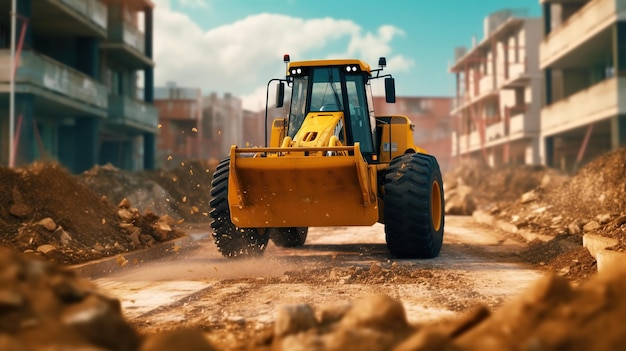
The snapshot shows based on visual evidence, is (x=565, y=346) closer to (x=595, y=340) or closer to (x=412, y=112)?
(x=595, y=340)

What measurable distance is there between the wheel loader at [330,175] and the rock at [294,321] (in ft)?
17.6

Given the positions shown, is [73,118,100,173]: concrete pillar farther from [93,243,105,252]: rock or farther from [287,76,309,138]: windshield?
[287,76,309,138]: windshield

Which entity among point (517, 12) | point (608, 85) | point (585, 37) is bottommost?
point (608, 85)

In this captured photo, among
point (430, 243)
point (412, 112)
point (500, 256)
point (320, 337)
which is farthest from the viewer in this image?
point (412, 112)

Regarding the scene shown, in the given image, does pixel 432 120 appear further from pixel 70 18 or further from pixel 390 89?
pixel 390 89

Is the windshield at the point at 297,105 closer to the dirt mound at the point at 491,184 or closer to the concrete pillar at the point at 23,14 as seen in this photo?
the dirt mound at the point at 491,184

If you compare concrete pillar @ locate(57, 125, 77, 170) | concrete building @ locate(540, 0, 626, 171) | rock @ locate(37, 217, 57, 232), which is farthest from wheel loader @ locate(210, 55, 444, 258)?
concrete pillar @ locate(57, 125, 77, 170)

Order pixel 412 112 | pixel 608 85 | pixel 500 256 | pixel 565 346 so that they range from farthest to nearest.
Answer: pixel 412 112
pixel 608 85
pixel 500 256
pixel 565 346

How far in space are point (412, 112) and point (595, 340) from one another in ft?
230

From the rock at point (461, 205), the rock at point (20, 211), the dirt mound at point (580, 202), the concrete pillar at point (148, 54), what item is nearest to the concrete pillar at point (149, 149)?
the concrete pillar at point (148, 54)

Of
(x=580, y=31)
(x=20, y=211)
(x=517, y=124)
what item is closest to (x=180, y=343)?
→ (x=20, y=211)

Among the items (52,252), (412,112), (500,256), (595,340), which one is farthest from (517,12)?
(595,340)

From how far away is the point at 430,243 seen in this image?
1012 cm

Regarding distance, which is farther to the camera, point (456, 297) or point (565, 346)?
point (456, 297)
